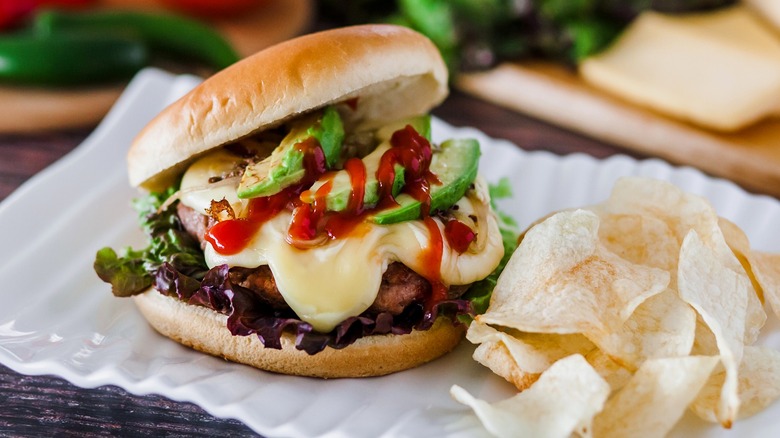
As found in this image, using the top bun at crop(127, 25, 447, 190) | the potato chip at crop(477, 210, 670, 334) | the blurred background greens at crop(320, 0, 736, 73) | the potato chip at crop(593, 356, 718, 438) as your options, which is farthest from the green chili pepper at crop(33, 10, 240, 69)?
the potato chip at crop(593, 356, 718, 438)

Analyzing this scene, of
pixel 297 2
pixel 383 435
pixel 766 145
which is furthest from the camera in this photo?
pixel 297 2

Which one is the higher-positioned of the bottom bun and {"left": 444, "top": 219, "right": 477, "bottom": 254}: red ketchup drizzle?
{"left": 444, "top": 219, "right": 477, "bottom": 254}: red ketchup drizzle

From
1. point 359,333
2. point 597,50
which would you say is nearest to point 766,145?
point 597,50

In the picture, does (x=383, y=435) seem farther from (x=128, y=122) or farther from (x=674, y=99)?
(x=674, y=99)

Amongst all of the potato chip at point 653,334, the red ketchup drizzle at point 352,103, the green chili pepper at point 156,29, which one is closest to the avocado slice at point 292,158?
the red ketchup drizzle at point 352,103

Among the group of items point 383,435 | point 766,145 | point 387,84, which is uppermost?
point 387,84

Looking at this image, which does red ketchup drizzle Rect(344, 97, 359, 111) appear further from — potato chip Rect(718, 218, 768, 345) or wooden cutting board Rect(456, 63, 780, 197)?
wooden cutting board Rect(456, 63, 780, 197)
